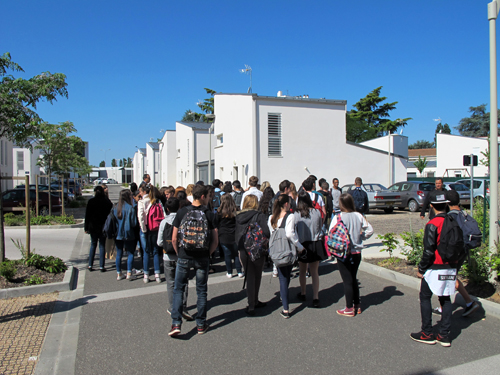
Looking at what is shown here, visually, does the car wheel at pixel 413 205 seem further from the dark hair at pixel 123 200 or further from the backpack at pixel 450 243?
the backpack at pixel 450 243

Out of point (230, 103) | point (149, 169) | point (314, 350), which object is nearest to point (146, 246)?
point (314, 350)

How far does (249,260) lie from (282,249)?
0.54m

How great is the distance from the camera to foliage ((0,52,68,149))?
7012 mm

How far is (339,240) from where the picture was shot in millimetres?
5230

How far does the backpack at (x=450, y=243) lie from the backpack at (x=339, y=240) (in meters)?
1.18

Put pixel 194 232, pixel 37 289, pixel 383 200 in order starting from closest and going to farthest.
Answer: pixel 194 232 → pixel 37 289 → pixel 383 200

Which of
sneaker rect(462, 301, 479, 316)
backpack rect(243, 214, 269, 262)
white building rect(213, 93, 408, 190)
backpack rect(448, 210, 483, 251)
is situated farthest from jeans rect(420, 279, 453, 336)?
white building rect(213, 93, 408, 190)

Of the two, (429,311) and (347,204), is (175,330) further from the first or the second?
(429,311)

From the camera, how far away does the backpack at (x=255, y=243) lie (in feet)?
17.7

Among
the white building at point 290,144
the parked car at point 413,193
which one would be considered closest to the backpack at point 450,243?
the parked car at point 413,193

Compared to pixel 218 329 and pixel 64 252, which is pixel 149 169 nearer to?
pixel 64 252

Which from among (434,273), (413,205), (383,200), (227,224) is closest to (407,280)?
(434,273)

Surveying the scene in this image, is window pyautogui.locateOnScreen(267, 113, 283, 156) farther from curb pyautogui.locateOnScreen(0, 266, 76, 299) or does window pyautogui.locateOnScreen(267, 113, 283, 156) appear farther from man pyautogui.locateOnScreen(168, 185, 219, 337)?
man pyautogui.locateOnScreen(168, 185, 219, 337)

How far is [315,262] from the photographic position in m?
5.82
